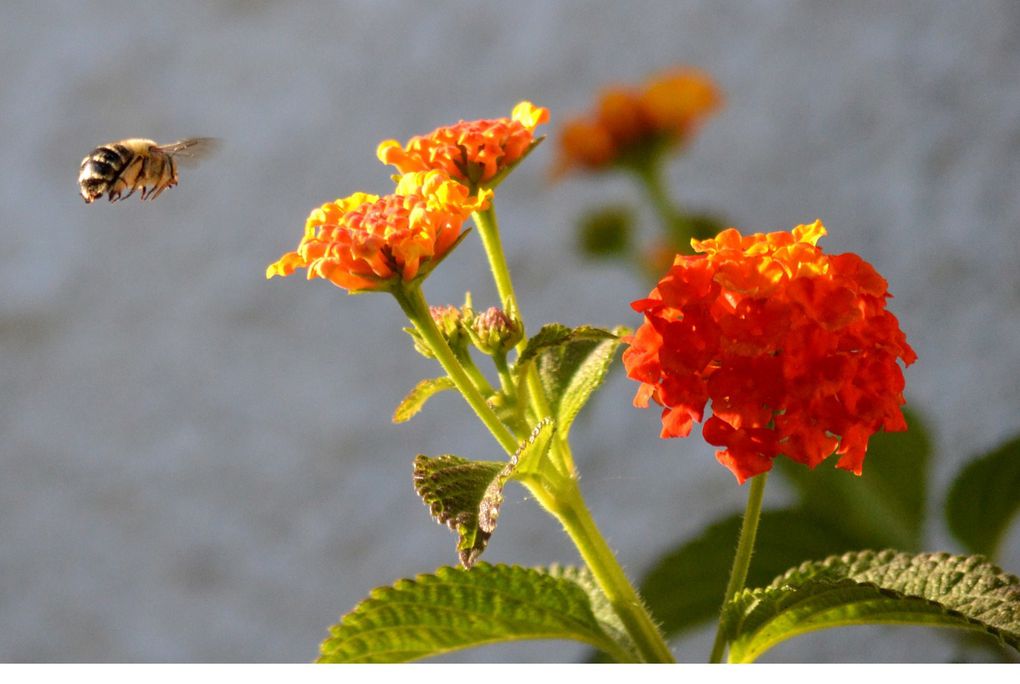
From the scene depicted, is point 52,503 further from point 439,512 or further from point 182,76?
point 439,512

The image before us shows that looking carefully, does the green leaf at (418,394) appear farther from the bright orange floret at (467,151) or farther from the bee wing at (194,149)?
the bee wing at (194,149)

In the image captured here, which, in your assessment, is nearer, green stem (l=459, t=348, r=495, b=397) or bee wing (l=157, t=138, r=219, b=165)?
green stem (l=459, t=348, r=495, b=397)

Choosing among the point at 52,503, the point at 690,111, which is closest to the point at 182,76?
the point at 52,503

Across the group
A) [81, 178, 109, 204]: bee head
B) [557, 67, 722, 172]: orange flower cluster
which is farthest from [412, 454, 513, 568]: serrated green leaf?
[557, 67, 722, 172]: orange flower cluster

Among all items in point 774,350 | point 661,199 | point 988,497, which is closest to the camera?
point 774,350

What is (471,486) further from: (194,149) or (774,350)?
(194,149)

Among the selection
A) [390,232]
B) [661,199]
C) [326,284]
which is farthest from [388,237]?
[326,284]

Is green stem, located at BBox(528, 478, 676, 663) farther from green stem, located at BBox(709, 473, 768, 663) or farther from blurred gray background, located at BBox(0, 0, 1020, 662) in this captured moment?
blurred gray background, located at BBox(0, 0, 1020, 662)
